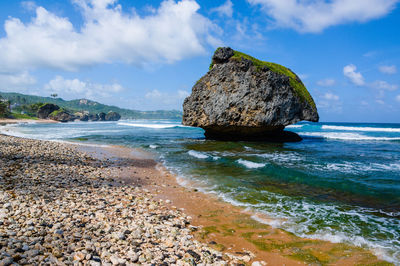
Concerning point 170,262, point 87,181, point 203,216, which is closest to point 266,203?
point 203,216

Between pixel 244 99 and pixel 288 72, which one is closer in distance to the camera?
pixel 244 99

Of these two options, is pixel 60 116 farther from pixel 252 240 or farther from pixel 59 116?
pixel 252 240

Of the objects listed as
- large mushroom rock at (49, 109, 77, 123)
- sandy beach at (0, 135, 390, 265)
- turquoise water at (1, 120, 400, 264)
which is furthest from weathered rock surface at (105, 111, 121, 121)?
sandy beach at (0, 135, 390, 265)

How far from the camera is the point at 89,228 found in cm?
540

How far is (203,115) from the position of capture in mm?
29016

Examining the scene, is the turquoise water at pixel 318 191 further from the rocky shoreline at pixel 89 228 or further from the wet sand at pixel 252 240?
the rocky shoreline at pixel 89 228

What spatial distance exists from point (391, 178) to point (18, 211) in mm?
16520

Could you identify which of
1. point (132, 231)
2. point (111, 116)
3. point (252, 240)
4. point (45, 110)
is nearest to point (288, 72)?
point (252, 240)

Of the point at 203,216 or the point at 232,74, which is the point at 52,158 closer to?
the point at 203,216

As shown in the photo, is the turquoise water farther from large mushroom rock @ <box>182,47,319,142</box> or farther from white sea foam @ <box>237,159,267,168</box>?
large mushroom rock @ <box>182,47,319,142</box>

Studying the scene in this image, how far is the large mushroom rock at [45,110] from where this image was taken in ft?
447

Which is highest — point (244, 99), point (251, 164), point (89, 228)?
point (244, 99)

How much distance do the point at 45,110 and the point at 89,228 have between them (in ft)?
→ 529

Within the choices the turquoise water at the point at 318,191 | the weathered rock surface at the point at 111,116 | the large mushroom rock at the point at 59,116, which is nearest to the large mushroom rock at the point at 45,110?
the large mushroom rock at the point at 59,116
